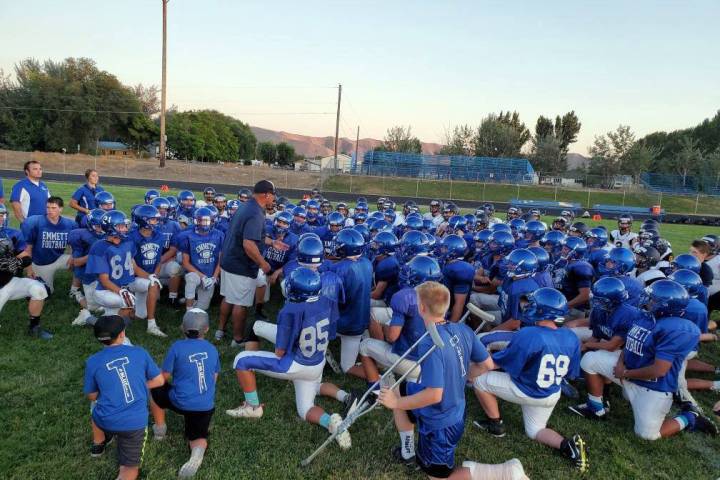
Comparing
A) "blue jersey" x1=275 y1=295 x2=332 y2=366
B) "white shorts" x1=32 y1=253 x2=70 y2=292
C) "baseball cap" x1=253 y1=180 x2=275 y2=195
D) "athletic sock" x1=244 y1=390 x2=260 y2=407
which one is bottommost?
"athletic sock" x1=244 y1=390 x2=260 y2=407

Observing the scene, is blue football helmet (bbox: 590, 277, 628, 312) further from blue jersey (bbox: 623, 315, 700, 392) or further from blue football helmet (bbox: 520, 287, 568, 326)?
blue football helmet (bbox: 520, 287, 568, 326)

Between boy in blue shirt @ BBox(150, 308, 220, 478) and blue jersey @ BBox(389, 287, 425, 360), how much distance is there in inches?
69.1

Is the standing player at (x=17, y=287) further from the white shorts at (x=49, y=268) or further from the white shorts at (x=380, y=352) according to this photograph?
the white shorts at (x=380, y=352)

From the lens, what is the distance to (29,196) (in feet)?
28.9

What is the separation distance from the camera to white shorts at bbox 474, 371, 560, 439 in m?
4.53

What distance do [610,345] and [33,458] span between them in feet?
19.4

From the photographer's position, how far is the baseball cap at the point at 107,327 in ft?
12.1

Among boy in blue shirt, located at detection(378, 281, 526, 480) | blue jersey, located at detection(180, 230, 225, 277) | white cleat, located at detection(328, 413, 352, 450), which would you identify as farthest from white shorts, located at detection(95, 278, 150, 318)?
boy in blue shirt, located at detection(378, 281, 526, 480)

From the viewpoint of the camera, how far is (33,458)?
396 centimetres

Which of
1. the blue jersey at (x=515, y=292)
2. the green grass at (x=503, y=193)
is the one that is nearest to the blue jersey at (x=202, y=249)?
the blue jersey at (x=515, y=292)

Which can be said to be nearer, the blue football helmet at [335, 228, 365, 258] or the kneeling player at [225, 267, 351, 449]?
the kneeling player at [225, 267, 351, 449]

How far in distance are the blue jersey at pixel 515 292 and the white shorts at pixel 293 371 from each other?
2.48 metres

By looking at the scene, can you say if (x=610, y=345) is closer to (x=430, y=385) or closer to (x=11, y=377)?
(x=430, y=385)

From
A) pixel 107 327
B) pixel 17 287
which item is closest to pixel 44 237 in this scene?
pixel 17 287
